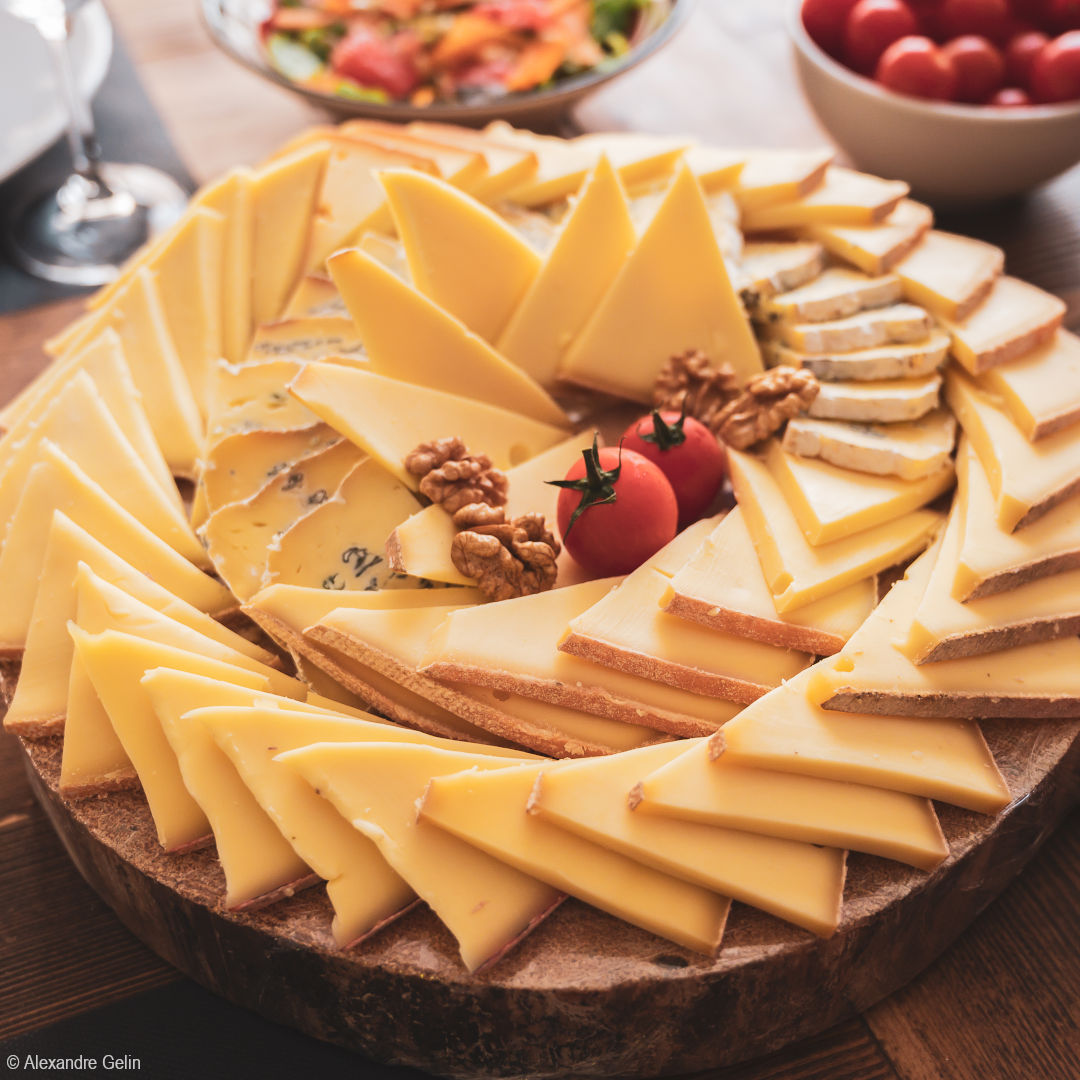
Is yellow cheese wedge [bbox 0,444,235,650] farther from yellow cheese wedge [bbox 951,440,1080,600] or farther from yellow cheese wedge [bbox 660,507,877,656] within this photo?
yellow cheese wedge [bbox 951,440,1080,600]

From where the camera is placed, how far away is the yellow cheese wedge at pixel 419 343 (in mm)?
2357

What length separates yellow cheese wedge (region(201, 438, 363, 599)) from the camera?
2.21m

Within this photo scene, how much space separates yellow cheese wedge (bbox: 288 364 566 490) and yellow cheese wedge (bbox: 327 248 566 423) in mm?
62

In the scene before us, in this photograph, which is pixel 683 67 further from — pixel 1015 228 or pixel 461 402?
pixel 461 402

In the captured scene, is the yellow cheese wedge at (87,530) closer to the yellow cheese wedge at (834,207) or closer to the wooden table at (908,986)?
the wooden table at (908,986)

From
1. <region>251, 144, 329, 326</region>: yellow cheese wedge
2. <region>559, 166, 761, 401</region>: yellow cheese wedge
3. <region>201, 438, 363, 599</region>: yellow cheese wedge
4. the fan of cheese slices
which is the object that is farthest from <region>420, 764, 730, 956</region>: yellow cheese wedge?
<region>251, 144, 329, 326</region>: yellow cheese wedge

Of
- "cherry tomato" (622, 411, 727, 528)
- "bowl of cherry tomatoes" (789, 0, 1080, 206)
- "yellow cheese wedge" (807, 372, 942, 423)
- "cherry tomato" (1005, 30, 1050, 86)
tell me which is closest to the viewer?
"cherry tomato" (622, 411, 727, 528)

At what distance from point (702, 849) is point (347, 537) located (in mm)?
916

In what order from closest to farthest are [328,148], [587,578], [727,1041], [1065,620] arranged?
[727,1041] → [1065,620] → [587,578] → [328,148]

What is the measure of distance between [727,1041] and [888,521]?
1.04 meters

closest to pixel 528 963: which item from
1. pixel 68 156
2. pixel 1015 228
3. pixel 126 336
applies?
pixel 126 336

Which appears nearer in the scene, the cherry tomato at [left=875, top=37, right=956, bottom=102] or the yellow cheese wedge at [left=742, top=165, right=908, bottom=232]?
the yellow cheese wedge at [left=742, top=165, right=908, bottom=232]

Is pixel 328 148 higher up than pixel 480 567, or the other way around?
pixel 328 148

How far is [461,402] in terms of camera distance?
240cm
